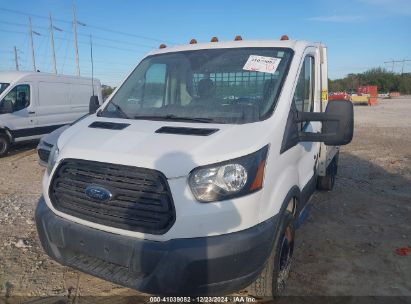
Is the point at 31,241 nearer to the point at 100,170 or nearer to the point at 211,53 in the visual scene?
the point at 100,170

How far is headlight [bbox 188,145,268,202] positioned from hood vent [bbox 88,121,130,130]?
0.96m

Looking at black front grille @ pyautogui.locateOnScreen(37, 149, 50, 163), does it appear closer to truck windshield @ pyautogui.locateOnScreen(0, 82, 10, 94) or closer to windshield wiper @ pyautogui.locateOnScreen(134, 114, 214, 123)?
windshield wiper @ pyautogui.locateOnScreen(134, 114, 214, 123)

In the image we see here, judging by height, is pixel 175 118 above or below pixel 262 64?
below

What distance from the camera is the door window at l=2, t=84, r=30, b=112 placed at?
9.70m

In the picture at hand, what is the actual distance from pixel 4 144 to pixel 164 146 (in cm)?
887

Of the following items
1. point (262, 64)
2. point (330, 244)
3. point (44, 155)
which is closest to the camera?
point (262, 64)

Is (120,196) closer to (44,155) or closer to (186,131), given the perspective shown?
(186,131)

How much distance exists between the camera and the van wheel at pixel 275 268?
2881mm

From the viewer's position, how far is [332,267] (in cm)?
388

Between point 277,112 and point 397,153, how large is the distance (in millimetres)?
8703

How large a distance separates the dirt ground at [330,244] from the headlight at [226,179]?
152 cm

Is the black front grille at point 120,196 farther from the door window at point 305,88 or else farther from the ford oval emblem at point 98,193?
the door window at point 305,88

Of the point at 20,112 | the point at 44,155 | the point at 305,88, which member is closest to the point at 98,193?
the point at 305,88

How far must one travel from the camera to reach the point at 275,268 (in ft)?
9.68
